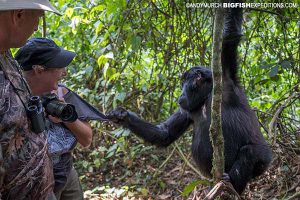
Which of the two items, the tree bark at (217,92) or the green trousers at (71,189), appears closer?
the tree bark at (217,92)

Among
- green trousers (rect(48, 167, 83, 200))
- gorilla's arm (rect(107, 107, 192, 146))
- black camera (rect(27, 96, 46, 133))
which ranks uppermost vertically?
black camera (rect(27, 96, 46, 133))

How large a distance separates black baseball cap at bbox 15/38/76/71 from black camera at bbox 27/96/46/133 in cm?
86

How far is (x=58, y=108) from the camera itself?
2.54m

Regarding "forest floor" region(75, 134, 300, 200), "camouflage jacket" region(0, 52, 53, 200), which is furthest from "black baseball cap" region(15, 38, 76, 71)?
"forest floor" region(75, 134, 300, 200)

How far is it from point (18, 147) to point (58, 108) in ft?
1.76

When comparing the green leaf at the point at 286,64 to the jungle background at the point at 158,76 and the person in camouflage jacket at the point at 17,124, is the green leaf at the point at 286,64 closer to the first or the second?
the jungle background at the point at 158,76

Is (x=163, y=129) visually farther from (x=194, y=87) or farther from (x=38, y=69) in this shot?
(x=38, y=69)

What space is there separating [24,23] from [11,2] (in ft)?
0.40

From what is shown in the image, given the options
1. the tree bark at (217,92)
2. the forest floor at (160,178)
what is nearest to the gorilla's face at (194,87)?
the forest floor at (160,178)

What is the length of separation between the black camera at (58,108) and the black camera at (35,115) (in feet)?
1.27

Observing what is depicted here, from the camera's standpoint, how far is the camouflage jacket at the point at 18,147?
1967 millimetres

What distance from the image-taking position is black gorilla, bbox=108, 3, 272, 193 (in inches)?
158

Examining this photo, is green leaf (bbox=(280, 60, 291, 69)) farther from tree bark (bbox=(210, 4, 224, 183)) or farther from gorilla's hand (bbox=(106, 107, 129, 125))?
tree bark (bbox=(210, 4, 224, 183))

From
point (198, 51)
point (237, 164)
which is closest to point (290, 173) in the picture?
point (237, 164)
